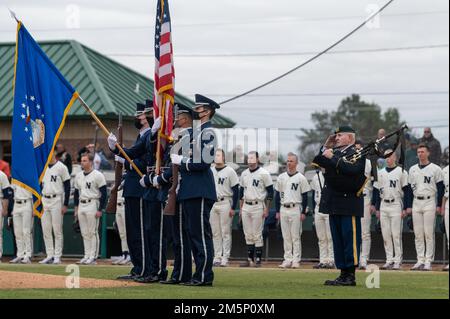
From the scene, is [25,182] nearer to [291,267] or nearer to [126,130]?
[291,267]

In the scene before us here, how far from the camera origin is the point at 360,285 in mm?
13383

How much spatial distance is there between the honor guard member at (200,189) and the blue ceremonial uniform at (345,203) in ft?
5.08

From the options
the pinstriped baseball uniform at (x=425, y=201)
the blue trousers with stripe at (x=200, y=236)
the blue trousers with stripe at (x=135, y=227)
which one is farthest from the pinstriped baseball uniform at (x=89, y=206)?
the blue trousers with stripe at (x=200, y=236)

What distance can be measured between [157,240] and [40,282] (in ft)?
5.47

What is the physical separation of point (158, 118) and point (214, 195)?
1.26m

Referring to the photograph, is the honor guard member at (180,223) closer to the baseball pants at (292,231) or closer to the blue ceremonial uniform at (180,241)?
the blue ceremonial uniform at (180,241)

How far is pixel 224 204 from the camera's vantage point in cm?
2075

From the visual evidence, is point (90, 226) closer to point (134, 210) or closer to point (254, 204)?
point (254, 204)

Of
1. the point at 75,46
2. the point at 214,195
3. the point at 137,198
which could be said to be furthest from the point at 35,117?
the point at 75,46

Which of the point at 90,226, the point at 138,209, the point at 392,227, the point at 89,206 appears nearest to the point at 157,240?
the point at 138,209

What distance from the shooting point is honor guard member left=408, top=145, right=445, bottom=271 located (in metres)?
18.7

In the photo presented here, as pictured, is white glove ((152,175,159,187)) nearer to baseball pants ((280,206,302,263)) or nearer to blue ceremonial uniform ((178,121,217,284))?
blue ceremonial uniform ((178,121,217,284))

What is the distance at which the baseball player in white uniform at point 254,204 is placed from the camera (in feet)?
66.7

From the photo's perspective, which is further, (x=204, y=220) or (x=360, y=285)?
(x=360, y=285)
